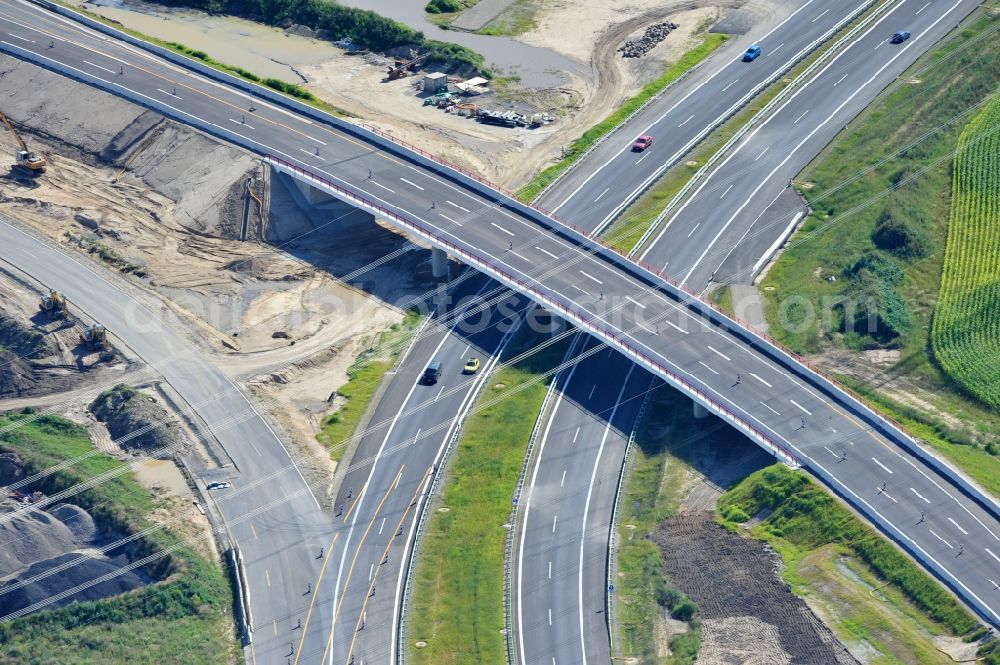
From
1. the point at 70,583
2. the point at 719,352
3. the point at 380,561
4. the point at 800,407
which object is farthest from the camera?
the point at 719,352

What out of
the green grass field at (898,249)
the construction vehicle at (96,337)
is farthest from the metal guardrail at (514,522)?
the construction vehicle at (96,337)

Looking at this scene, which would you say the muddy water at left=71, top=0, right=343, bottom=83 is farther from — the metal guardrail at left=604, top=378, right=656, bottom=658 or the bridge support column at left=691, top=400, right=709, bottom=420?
the bridge support column at left=691, top=400, right=709, bottom=420

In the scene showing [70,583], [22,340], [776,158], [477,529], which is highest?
[22,340]

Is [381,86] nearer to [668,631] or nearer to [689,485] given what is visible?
[689,485]

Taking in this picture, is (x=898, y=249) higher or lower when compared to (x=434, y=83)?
lower

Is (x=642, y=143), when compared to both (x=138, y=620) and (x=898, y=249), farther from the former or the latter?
(x=138, y=620)

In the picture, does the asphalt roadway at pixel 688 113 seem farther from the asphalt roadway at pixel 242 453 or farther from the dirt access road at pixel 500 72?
the asphalt roadway at pixel 242 453

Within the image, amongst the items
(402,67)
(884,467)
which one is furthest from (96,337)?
(884,467)

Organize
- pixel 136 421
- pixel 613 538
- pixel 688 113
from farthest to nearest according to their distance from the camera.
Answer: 1. pixel 688 113
2. pixel 136 421
3. pixel 613 538
